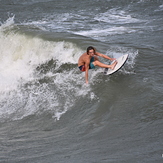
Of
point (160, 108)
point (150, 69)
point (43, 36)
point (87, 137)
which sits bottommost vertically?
point (87, 137)

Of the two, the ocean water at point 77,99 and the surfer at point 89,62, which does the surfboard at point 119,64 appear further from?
the ocean water at point 77,99

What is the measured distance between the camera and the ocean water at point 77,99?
5.34 metres

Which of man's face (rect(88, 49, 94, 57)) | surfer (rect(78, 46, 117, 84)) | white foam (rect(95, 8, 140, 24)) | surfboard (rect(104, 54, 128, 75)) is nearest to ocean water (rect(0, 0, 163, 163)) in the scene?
surfboard (rect(104, 54, 128, 75))

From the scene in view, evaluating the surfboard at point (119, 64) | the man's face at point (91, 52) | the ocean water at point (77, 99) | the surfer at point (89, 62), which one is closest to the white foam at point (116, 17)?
the ocean water at point (77, 99)

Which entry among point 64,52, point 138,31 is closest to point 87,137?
point 64,52

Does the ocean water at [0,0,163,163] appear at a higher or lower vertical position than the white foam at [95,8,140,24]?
lower

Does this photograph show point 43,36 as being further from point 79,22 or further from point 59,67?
point 79,22

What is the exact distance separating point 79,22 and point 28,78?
10.3 meters

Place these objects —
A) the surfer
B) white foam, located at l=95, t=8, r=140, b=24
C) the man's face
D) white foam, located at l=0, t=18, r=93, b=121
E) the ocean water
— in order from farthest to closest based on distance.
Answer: white foam, located at l=95, t=8, r=140, b=24, the surfer, the man's face, white foam, located at l=0, t=18, r=93, b=121, the ocean water

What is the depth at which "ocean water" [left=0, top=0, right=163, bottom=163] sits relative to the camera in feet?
17.5

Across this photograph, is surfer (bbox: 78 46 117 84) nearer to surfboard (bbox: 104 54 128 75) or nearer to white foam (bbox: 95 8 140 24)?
surfboard (bbox: 104 54 128 75)

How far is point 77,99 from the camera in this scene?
7.86 meters

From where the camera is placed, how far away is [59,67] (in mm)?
10664

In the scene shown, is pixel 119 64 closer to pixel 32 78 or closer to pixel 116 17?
pixel 32 78
